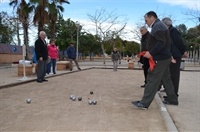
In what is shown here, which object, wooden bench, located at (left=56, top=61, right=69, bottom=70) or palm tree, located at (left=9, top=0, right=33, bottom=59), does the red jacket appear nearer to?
wooden bench, located at (left=56, top=61, right=69, bottom=70)

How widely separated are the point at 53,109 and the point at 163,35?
8.18 feet

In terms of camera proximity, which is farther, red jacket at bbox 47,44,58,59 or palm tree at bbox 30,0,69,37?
palm tree at bbox 30,0,69,37

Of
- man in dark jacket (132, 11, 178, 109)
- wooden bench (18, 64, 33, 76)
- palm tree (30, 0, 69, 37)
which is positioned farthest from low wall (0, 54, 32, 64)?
man in dark jacket (132, 11, 178, 109)

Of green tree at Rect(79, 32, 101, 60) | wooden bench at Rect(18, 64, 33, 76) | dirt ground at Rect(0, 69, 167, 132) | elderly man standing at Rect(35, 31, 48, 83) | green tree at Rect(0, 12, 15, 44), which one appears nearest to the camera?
dirt ground at Rect(0, 69, 167, 132)

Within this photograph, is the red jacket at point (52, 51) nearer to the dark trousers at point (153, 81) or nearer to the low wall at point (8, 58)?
the dark trousers at point (153, 81)

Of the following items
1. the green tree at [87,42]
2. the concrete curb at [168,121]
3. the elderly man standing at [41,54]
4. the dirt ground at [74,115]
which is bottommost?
the concrete curb at [168,121]

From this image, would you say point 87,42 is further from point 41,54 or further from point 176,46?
point 176,46

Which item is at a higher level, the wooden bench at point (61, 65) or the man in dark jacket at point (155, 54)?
the man in dark jacket at point (155, 54)

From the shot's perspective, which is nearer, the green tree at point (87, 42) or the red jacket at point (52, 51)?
the red jacket at point (52, 51)

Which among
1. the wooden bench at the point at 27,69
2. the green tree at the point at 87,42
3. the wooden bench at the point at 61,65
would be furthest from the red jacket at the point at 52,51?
the green tree at the point at 87,42

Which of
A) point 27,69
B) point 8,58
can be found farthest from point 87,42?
point 27,69

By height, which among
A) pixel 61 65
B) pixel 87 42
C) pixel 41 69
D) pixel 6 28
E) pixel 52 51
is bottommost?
pixel 61 65

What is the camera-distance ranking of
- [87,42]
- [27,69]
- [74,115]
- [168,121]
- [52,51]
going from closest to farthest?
[168,121] < [74,115] < [27,69] < [52,51] < [87,42]

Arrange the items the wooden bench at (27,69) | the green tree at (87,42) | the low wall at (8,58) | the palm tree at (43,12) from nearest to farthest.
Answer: the wooden bench at (27,69) → the palm tree at (43,12) → the low wall at (8,58) → the green tree at (87,42)
